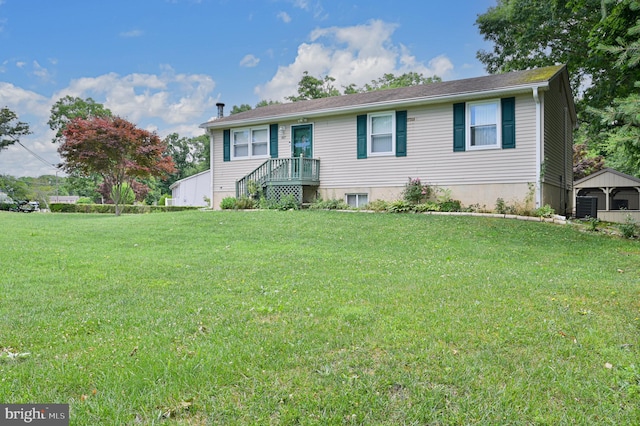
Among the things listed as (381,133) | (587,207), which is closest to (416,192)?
(381,133)

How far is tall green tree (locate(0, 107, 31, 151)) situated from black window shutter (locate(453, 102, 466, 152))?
3687 centimetres

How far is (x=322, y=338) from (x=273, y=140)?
13093 millimetres

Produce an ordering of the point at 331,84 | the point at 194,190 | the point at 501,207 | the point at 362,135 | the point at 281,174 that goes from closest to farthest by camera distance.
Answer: the point at 501,207 → the point at 362,135 → the point at 281,174 → the point at 194,190 → the point at 331,84

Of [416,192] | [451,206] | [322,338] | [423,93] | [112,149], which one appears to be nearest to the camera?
[322,338]

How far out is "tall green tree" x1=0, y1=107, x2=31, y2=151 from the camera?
1300 inches

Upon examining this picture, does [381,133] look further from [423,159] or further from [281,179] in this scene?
[281,179]

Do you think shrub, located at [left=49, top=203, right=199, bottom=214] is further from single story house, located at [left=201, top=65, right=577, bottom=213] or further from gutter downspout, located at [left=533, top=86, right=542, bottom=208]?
gutter downspout, located at [left=533, top=86, right=542, bottom=208]

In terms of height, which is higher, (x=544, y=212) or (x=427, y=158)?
(x=427, y=158)

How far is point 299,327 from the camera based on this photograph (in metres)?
3.28

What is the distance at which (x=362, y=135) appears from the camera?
1386 cm

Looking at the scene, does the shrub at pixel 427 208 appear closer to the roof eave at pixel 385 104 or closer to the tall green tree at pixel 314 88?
the roof eave at pixel 385 104

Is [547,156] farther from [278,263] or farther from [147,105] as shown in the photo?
[147,105]

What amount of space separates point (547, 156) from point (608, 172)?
8.27 meters

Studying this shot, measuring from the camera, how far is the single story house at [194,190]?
31556 millimetres
